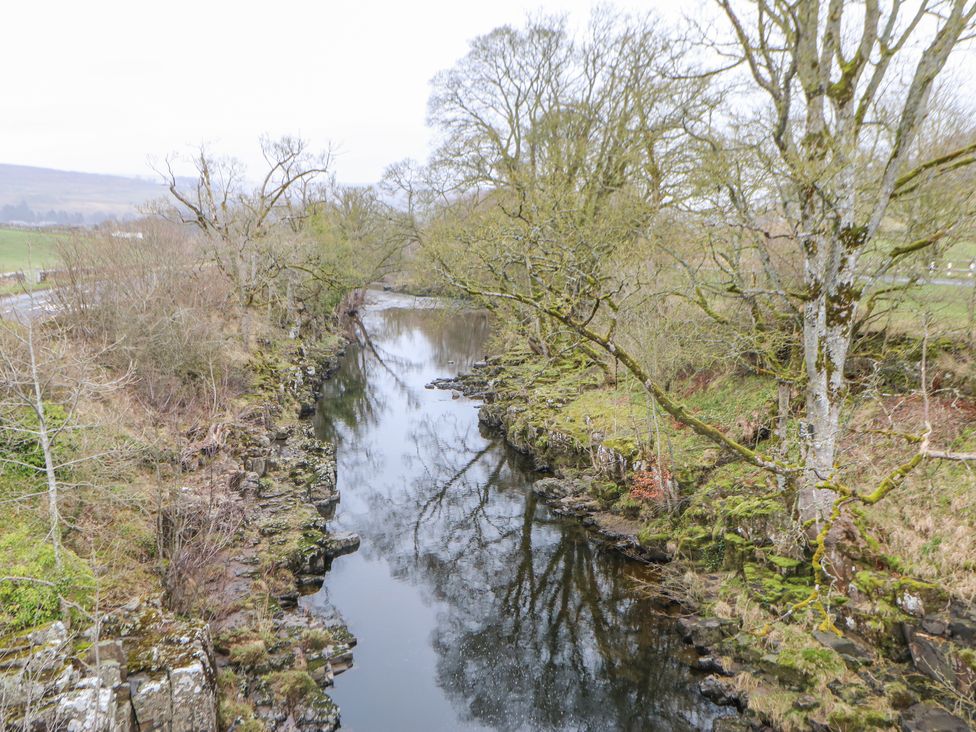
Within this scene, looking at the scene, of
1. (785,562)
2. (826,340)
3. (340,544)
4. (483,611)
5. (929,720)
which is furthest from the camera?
(340,544)

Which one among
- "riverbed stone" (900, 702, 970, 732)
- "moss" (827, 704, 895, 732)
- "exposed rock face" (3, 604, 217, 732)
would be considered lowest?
"moss" (827, 704, 895, 732)

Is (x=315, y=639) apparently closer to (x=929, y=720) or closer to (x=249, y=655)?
(x=249, y=655)

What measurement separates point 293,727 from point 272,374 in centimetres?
1646

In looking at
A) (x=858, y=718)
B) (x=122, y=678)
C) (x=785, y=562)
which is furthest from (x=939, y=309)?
(x=122, y=678)

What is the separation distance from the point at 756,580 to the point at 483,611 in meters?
5.73

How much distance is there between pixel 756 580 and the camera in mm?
11055

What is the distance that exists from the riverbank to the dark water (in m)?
0.84

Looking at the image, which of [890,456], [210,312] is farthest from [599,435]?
[210,312]

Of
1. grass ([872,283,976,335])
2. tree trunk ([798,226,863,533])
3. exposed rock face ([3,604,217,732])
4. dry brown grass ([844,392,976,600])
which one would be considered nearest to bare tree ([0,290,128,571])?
exposed rock face ([3,604,217,732])

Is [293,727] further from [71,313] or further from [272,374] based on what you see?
[272,374]

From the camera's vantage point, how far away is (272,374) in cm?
2333

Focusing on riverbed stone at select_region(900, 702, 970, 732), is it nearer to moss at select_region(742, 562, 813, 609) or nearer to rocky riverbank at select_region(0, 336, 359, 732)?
moss at select_region(742, 562, 813, 609)

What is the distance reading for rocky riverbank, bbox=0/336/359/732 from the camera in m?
6.31

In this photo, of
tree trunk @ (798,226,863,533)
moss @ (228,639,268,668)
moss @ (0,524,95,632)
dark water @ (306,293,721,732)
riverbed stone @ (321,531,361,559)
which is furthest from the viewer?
riverbed stone @ (321,531,361,559)
